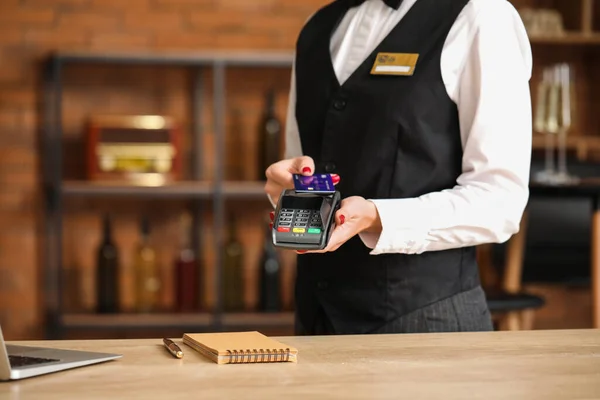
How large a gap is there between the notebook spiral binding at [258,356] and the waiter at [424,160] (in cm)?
36

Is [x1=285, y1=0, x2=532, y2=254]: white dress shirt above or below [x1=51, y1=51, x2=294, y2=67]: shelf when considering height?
below

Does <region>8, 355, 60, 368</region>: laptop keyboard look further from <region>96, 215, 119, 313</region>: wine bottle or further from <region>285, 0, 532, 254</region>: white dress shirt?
<region>96, 215, 119, 313</region>: wine bottle

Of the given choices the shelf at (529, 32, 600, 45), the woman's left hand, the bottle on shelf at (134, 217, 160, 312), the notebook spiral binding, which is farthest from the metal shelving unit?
the notebook spiral binding

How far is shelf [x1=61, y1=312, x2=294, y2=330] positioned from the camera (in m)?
3.95

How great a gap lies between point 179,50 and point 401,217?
9.54 feet

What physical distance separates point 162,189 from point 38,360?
2.82 m

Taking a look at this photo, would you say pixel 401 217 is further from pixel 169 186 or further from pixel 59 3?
pixel 59 3

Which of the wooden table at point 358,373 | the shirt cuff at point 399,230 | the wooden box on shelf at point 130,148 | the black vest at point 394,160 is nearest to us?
the wooden table at point 358,373

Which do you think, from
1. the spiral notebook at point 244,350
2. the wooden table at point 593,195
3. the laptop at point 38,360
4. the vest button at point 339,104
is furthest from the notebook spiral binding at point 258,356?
the wooden table at point 593,195

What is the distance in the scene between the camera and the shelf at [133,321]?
3.94 meters

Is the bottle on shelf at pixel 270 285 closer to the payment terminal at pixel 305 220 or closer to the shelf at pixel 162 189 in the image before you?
the shelf at pixel 162 189

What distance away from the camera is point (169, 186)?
3982 mm

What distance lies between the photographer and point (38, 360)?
1.19 metres

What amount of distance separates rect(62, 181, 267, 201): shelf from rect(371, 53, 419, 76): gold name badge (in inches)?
93.8
